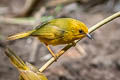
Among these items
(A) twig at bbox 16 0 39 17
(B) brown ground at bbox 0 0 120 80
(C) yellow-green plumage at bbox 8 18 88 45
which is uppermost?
(C) yellow-green plumage at bbox 8 18 88 45

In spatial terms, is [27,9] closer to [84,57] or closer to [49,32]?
[84,57]

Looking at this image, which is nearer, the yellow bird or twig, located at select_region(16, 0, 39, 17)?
the yellow bird

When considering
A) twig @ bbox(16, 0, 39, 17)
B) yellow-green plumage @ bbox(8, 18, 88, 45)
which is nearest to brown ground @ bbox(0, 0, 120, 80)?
twig @ bbox(16, 0, 39, 17)

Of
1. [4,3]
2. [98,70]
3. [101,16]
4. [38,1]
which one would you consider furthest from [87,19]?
[4,3]

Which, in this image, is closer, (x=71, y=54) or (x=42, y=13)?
(x=71, y=54)

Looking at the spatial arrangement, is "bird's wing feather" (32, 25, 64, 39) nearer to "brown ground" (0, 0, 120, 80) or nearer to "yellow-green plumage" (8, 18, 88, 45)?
"yellow-green plumage" (8, 18, 88, 45)

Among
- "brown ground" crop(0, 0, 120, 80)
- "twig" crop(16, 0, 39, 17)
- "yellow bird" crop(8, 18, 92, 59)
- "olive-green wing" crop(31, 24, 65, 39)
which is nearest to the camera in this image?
"yellow bird" crop(8, 18, 92, 59)

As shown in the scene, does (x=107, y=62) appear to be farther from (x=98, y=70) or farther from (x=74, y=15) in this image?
(x=74, y=15)

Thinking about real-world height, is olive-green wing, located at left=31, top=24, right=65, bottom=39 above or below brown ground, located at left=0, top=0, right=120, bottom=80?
above
